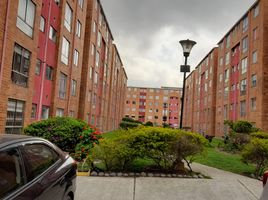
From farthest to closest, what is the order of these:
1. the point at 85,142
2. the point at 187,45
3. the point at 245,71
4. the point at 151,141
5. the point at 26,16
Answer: the point at 245,71
the point at 26,16
the point at 85,142
the point at 187,45
the point at 151,141

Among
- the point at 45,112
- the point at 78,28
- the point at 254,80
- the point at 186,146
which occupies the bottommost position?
the point at 186,146

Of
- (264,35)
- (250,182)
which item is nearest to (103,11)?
(264,35)

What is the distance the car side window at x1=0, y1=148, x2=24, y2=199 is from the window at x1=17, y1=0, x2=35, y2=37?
41.7 ft

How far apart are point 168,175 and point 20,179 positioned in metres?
6.32

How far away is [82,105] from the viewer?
2756 cm

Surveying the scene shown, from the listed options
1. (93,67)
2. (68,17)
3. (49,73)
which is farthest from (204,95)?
(49,73)

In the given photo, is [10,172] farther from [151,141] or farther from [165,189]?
[151,141]

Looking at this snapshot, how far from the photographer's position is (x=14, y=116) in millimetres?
14141

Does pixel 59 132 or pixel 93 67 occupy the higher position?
pixel 93 67

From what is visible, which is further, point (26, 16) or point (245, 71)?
point (245, 71)

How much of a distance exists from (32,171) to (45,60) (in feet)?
52.6

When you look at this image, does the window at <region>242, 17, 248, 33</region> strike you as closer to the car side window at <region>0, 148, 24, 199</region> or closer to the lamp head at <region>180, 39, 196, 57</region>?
the lamp head at <region>180, 39, 196, 57</region>

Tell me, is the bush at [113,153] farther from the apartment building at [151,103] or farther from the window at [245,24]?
the apartment building at [151,103]

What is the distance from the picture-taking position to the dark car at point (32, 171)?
8.33 feet
